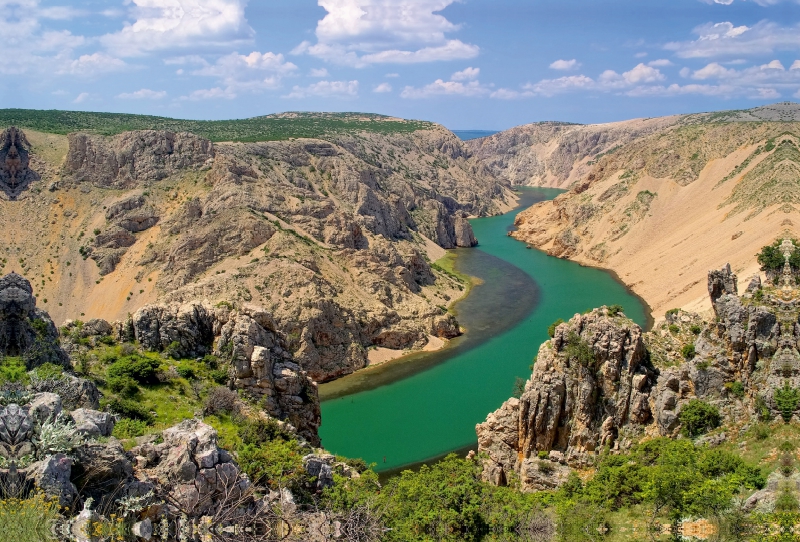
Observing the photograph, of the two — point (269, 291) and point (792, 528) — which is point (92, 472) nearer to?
point (792, 528)

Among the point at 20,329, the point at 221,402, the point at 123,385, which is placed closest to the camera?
the point at 20,329

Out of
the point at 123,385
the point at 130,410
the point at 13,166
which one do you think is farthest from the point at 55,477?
the point at 13,166

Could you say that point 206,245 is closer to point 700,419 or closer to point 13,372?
point 13,372

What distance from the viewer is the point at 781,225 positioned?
64.4 metres

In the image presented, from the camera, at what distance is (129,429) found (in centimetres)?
1855

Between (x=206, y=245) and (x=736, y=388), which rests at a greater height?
(x=206, y=245)

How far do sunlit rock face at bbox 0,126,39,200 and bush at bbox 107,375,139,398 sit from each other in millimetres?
51853

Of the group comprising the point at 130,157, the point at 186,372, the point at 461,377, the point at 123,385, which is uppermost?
the point at 130,157

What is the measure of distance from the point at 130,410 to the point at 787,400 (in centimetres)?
2389

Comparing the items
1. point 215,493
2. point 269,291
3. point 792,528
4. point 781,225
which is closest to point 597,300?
point 781,225

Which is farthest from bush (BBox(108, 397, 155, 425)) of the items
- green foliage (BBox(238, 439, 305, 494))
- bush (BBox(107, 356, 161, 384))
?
green foliage (BBox(238, 439, 305, 494))

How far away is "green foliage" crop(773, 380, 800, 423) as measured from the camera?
24.6 m

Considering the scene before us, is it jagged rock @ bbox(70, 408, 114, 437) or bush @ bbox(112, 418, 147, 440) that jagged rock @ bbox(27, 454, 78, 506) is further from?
bush @ bbox(112, 418, 147, 440)

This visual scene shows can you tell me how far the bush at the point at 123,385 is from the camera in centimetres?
2283
